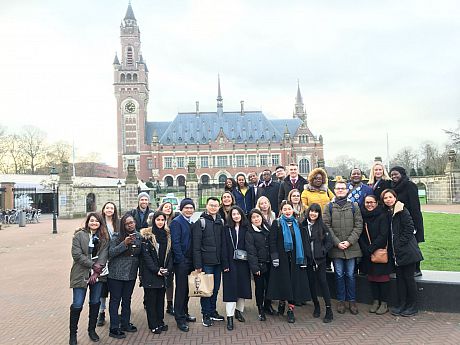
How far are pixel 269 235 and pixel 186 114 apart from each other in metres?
67.7

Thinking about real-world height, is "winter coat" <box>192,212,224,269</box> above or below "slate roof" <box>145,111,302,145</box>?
below

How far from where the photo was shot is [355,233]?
5.65 meters

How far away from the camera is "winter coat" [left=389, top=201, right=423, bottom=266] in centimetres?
545

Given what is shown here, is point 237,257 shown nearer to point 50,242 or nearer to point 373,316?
point 373,316

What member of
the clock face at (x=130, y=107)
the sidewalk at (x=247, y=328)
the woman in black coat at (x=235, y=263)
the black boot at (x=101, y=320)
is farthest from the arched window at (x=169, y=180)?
the woman in black coat at (x=235, y=263)

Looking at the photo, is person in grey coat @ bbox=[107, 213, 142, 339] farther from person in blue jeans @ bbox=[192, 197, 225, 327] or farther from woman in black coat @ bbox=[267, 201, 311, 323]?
woman in black coat @ bbox=[267, 201, 311, 323]

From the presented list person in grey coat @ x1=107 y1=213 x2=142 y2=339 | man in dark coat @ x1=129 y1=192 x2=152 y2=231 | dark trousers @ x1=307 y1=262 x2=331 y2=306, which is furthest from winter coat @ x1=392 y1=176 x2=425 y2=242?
man in dark coat @ x1=129 y1=192 x2=152 y2=231

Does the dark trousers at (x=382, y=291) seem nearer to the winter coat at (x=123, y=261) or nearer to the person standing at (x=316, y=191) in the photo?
the person standing at (x=316, y=191)

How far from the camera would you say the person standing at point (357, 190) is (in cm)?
620

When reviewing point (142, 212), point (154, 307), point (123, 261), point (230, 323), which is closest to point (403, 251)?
point (230, 323)

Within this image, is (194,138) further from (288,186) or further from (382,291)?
(382,291)

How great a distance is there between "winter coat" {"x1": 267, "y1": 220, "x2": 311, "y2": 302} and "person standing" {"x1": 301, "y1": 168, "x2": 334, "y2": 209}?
2.78ft

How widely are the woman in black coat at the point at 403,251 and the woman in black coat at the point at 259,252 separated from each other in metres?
1.80

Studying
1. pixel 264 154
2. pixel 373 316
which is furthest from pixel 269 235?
pixel 264 154
